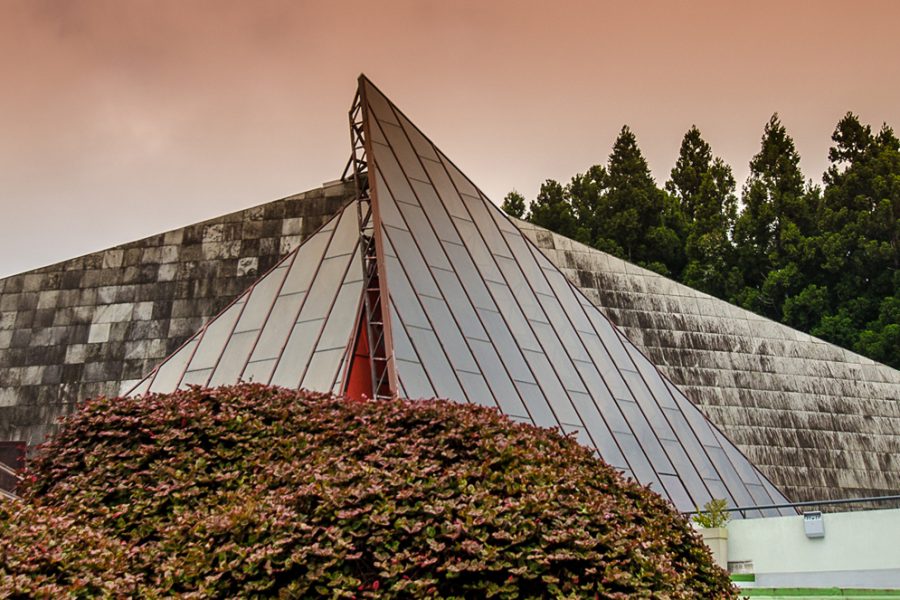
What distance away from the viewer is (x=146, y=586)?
627 cm

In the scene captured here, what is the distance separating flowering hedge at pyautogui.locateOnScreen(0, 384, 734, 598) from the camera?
612 centimetres

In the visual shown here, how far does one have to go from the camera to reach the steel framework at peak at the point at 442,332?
13070 millimetres

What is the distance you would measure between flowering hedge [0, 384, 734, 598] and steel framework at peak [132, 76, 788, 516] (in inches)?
160

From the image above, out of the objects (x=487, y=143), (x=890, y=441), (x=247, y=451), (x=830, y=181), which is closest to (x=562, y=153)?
(x=830, y=181)

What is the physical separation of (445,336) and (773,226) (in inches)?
1019

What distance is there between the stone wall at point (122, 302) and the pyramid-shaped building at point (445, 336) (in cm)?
4

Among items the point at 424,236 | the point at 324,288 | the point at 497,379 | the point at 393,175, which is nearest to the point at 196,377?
the point at 324,288

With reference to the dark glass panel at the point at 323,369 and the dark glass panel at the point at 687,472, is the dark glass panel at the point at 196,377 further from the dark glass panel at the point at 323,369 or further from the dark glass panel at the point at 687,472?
the dark glass panel at the point at 687,472

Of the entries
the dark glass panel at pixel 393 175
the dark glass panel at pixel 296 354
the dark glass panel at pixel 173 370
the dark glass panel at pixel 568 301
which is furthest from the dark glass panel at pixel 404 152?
the dark glass panel at pixel 173 370

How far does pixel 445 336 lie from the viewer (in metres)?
13.5

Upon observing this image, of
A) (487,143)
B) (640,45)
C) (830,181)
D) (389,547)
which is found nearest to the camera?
(389,547)

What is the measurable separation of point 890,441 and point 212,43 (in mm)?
15470

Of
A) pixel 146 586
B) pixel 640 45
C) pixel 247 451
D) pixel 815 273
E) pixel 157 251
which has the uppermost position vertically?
pixel 640 45

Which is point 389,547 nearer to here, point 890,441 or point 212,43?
point 212,43
